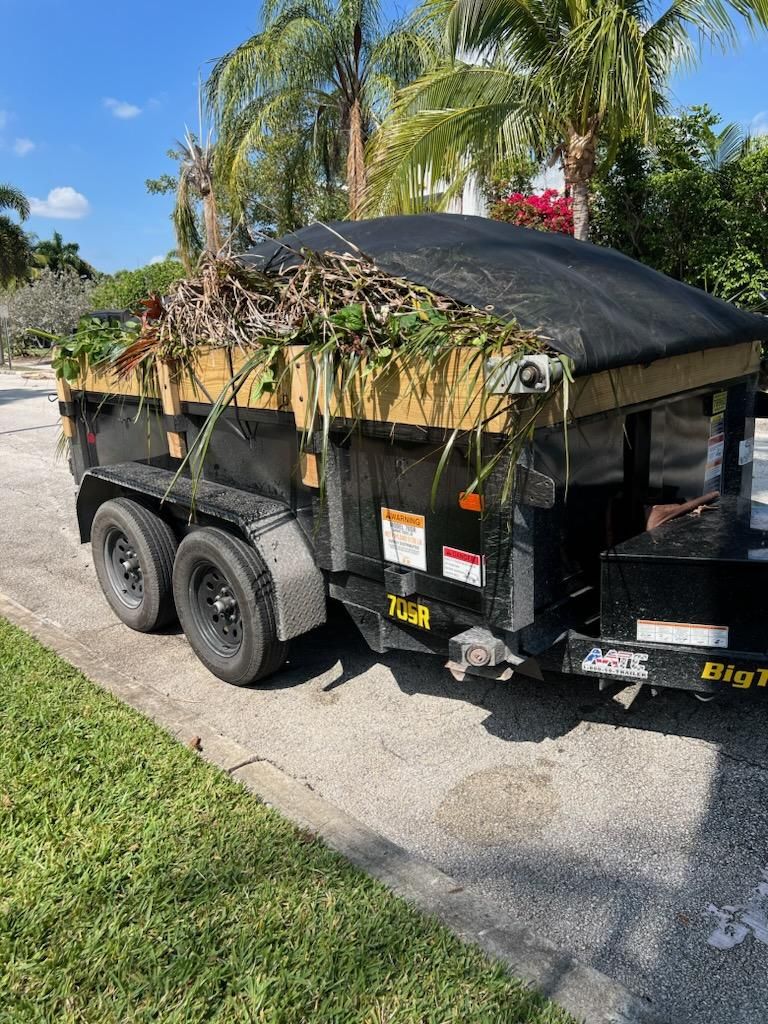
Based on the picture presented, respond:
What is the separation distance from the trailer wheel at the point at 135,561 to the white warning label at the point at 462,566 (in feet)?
6.76

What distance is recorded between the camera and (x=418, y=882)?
2.67 metres

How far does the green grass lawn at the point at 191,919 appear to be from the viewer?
7.22 feet

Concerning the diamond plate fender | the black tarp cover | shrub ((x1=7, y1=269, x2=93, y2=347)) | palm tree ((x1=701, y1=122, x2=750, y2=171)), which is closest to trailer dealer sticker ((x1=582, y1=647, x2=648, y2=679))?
the black tarp cover

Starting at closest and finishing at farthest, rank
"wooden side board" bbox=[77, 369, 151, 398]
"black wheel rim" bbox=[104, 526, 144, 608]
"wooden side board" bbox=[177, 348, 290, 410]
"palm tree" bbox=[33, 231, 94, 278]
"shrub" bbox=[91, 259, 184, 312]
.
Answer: "wooden side board" bbox=[177, 348, 290, 410] < "wooden side board" bbox=[77, 369, 151, 398] < "black wheel rim" bbox=[104, 526, 144, 608] < "shrub" bbox=[91, 259, 184, 312] < "palm tree" bbox=[33, 231, 94, 278]

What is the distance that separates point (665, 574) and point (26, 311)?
44540 millimetres

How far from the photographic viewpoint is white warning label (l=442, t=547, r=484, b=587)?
3114 millimetres

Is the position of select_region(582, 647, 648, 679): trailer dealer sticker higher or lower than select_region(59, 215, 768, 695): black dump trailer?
lower

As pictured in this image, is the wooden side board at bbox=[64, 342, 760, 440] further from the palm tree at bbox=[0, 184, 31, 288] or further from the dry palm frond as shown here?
the palm tree at bbox=[0, 184, 31, 288]

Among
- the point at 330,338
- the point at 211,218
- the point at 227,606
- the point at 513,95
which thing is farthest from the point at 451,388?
the point at 211,218

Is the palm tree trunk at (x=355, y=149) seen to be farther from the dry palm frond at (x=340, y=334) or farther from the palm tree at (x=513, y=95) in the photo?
the dry palm frond at (x=340, y=334)

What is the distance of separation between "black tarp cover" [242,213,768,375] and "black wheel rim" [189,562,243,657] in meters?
1.65

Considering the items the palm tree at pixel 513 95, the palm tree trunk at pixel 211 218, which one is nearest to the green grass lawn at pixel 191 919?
the palm tree at pixel 513 95

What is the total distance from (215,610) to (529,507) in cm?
202

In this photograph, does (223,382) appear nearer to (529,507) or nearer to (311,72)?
(529,507)
